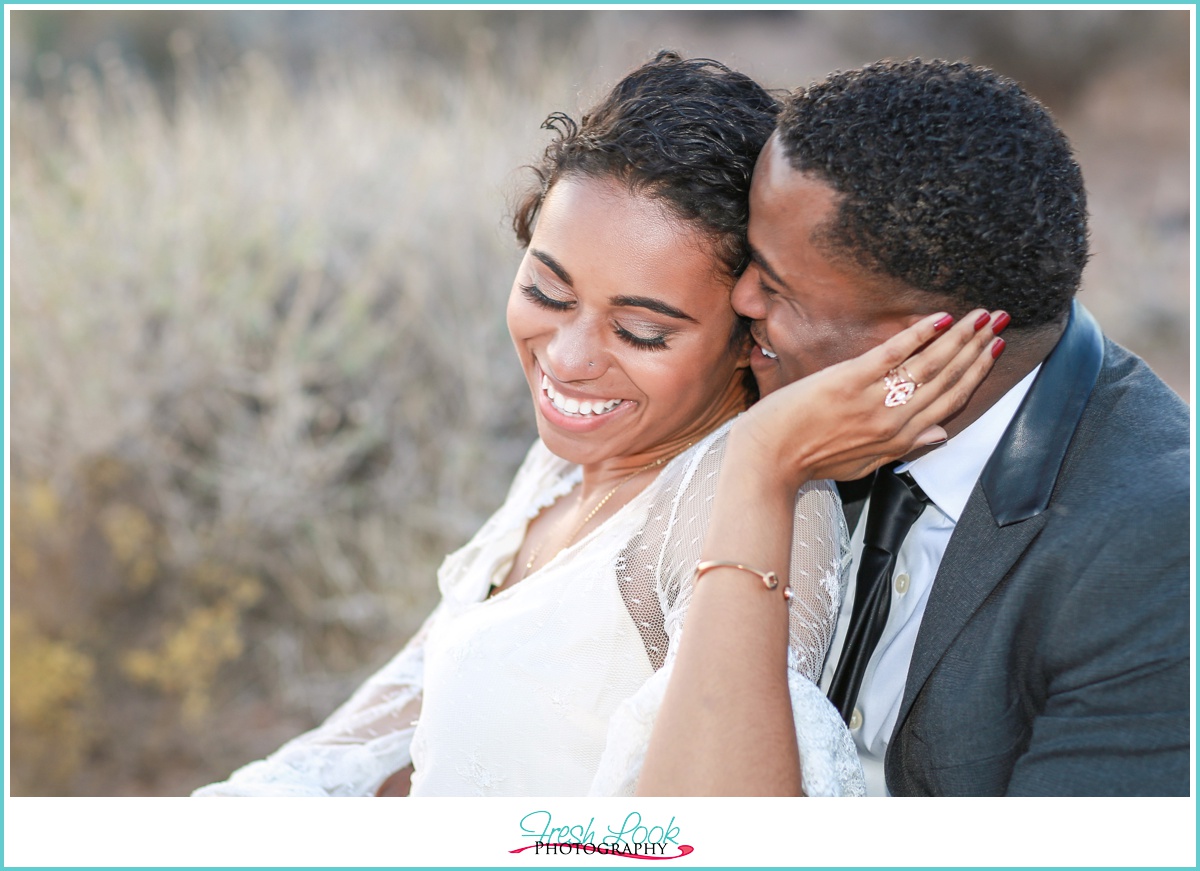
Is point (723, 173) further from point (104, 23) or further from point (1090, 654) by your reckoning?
point (104, 23)

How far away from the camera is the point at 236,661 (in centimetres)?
429

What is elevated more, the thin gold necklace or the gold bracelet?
the thin gold necklace

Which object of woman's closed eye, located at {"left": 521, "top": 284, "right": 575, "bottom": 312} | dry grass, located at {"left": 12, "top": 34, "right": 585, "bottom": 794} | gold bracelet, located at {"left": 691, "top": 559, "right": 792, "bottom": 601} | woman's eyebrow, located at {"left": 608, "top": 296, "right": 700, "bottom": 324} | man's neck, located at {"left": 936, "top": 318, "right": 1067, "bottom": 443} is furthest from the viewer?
dry grass, located at {"left": 12, "top": 34, "right": 585, "bottom": 794}

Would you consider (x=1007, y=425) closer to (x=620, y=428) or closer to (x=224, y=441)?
(x=620, y=428)

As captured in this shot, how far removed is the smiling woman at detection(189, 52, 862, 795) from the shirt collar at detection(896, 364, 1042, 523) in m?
0.19

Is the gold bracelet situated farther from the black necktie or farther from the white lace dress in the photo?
the black necktie

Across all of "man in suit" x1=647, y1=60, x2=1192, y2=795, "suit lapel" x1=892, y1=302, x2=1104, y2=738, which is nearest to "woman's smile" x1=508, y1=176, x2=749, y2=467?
"man in suit" x1=647, y1=60, x2=1192, y2=795

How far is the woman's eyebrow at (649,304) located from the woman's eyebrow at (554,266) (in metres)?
0.10

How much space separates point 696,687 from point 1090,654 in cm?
60

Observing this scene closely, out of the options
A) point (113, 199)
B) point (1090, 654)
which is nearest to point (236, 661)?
point (113, 199)

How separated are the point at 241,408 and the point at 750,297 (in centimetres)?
317

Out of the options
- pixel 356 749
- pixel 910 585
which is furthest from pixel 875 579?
pixel 356 749

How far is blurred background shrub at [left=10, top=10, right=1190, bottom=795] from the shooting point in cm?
420

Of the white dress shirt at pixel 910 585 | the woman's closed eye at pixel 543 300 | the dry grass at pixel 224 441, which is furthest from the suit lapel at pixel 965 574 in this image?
the dry grass at pixel 224 441
